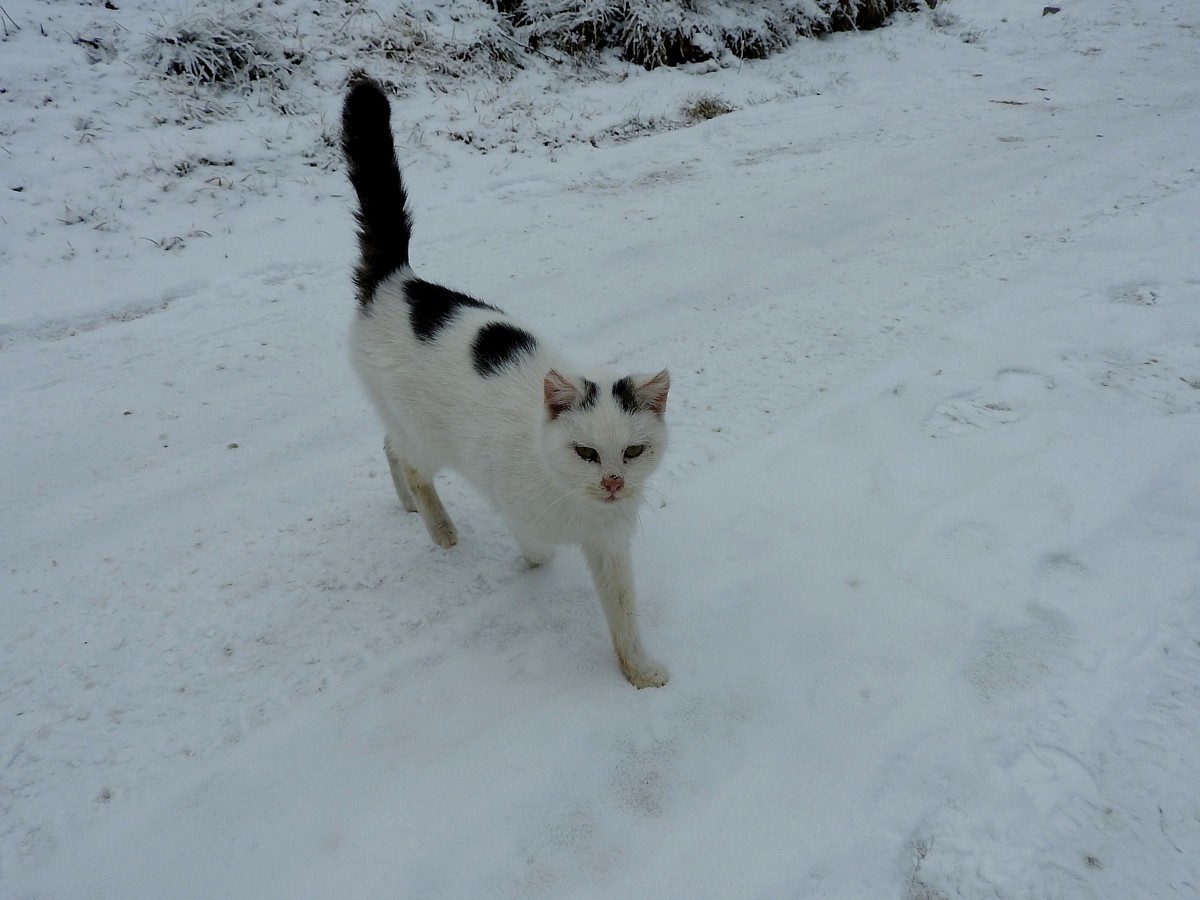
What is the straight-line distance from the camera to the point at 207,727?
2.34 m

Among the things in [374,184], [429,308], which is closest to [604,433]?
[429,308]

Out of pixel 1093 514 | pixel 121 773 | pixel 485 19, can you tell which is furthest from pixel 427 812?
pixel 485 19

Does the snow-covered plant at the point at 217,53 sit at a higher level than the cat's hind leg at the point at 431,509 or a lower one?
higher

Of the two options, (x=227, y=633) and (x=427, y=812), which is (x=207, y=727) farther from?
(x=427, y=812)

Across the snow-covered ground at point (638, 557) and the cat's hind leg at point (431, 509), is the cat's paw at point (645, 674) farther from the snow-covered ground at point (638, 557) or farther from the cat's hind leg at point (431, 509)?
the cat's hind leg at point (431, 509)

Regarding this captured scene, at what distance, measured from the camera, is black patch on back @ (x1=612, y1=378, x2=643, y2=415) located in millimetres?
2438

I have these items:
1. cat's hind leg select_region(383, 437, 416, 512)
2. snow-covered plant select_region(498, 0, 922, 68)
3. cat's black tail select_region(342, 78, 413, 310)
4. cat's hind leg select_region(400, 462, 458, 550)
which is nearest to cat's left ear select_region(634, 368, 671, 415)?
cat's hind leg select_region(400, 462, 458, 550)

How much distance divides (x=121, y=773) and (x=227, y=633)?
2.00 feet

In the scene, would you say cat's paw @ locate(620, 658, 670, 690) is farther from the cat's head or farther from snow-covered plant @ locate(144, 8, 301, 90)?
snow-covered plant @ locate(144, 8, 301, 90)

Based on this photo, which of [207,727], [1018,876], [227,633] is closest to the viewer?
[1018,876]

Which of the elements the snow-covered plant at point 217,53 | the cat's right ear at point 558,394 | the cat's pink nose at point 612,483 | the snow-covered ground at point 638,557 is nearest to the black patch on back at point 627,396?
the cat's right ear at point 558,394

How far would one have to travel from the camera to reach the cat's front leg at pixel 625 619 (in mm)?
2480

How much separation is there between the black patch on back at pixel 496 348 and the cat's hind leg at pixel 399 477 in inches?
29.8

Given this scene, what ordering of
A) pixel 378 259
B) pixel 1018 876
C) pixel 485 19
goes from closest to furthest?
1. pixel 1018 876
2. pixel 378 259
3. pixel 485 19
